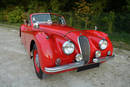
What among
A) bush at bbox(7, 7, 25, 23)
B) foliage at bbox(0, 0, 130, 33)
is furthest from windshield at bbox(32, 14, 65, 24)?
bush at bbox(7, 7, 25, 23)

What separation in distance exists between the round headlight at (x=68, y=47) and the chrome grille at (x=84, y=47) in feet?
0.74

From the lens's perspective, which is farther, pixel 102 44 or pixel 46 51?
pixel 102 44

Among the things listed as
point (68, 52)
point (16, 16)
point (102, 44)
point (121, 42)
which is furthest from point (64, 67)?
point (16, 16)

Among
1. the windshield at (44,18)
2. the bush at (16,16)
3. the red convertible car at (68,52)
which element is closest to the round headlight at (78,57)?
the red convertible car at (68,52)

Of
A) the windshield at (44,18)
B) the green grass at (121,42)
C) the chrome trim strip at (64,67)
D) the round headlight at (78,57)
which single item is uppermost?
the windshield at (44,18)

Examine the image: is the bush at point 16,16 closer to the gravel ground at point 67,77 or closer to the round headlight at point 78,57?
the gravel ground at point 67,77

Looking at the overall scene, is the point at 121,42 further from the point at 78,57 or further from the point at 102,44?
the point at 78,57

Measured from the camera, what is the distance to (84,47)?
2.35m

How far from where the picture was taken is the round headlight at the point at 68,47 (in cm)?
213

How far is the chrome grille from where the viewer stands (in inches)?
91.2

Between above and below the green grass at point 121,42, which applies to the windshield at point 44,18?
above

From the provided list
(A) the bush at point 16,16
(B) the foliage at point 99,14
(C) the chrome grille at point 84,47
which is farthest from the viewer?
(A) the bush at point 16,16

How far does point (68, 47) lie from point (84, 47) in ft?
1.29

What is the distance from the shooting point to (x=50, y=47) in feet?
6.93
